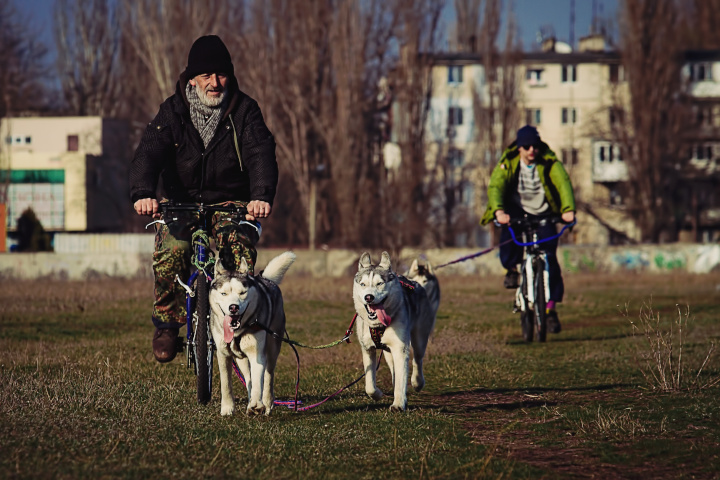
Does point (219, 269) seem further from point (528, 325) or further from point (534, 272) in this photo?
point (528, 325)

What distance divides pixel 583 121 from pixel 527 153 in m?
67.2

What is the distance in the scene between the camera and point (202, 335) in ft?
22.7

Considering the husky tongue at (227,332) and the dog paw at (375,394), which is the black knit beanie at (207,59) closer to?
the husky tongue at (227,332)

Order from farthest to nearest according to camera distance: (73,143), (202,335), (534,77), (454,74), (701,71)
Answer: (534,77) → (701,71) → (454,74) → (73,143) → (202,335)

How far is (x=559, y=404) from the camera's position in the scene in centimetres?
805

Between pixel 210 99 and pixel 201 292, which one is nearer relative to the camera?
pixel 201 292

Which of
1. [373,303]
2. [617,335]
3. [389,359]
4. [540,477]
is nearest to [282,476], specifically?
[540,477]

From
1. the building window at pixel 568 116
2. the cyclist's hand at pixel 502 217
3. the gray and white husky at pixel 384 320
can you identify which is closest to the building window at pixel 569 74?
the building window at pixel 568 116

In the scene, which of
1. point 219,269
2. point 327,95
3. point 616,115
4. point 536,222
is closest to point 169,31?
point 327,95

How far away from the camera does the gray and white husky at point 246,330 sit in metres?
6.70

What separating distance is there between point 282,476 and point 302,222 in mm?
46156

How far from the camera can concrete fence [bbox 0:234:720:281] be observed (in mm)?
41625

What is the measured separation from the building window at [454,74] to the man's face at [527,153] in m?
62.0

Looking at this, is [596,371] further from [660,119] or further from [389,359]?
[660,119]
